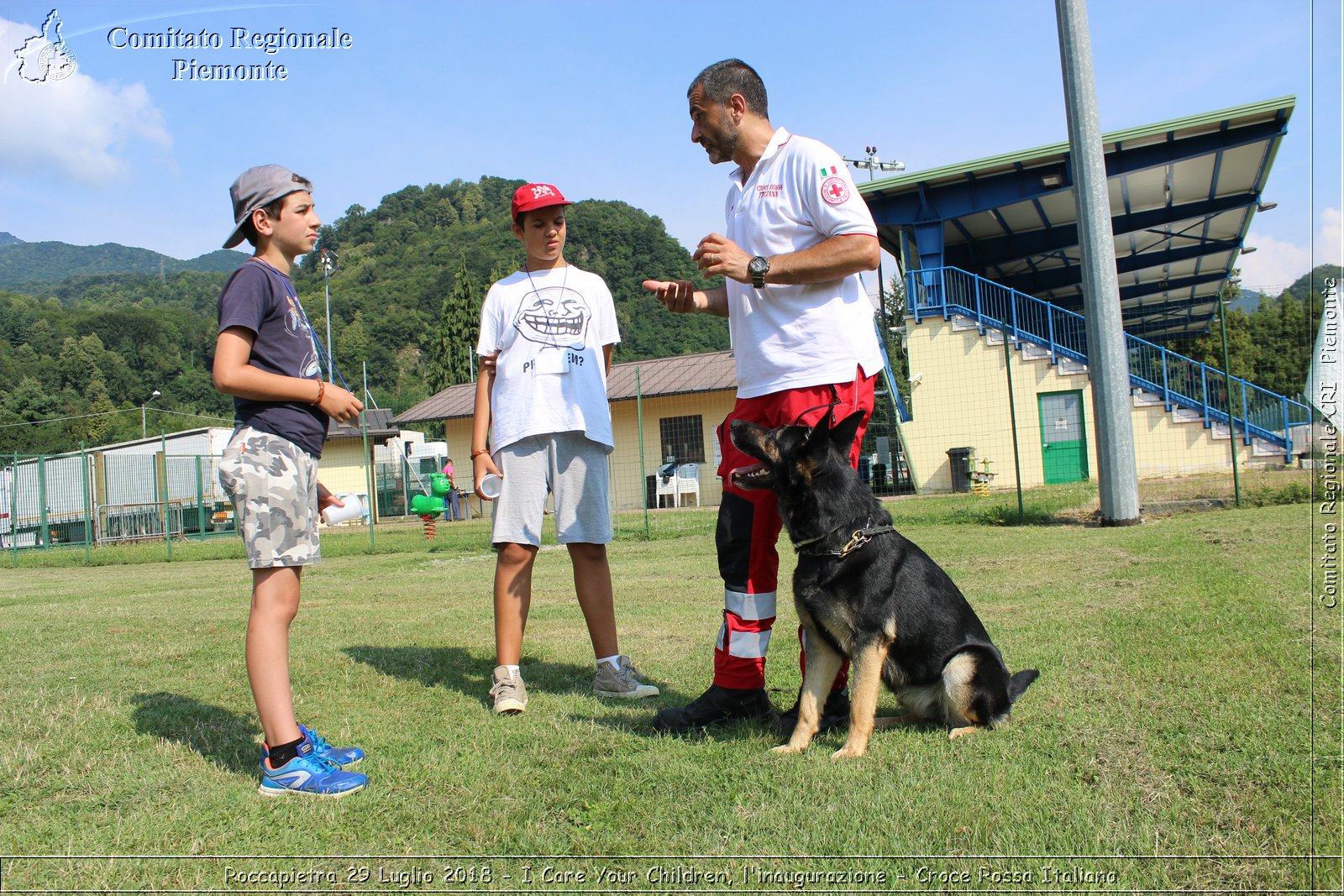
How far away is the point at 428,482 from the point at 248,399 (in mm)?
29160

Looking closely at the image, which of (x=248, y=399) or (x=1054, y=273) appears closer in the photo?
(x=248, y=399)

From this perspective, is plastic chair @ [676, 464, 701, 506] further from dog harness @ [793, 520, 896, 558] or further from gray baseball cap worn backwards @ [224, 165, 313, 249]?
gray baseball cap worn backwards @ [224, 165, 313, 249]

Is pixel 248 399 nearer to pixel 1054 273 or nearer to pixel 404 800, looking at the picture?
pixel 404 800

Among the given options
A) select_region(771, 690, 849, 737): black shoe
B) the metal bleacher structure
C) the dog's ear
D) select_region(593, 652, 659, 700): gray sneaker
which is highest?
the metal bleacher structure

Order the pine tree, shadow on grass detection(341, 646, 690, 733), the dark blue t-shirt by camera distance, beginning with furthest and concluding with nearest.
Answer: the pine tree < shadow on grass detection(341, 646, 690, 733) < the dark blue t-shirt

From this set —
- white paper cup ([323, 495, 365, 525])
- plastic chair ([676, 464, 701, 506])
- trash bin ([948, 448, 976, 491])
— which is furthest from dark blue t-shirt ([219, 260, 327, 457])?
plastic chair ([676, 464, 701, 506])

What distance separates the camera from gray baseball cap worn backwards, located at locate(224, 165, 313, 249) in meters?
3.00

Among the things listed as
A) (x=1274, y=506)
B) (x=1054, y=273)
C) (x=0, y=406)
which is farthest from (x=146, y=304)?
(x=1274, y=506)

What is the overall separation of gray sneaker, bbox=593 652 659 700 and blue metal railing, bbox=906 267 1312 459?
15.4 meters

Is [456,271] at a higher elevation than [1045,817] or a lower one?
higher

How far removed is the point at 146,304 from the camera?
215 feet

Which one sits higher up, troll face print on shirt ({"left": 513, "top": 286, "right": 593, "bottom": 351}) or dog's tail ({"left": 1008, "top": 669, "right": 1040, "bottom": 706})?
troll face print on shirt ({"left": 513, "top": 286, "right": 593, "bottom": 351})

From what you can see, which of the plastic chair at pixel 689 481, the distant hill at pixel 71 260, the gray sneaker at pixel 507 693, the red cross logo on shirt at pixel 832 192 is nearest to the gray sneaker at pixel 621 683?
the gray sneaker at pixel 507 693

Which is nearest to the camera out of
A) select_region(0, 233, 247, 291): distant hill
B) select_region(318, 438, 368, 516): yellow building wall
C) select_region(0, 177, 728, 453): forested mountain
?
select_region(318, 438, 368, 516): yellow building wall
